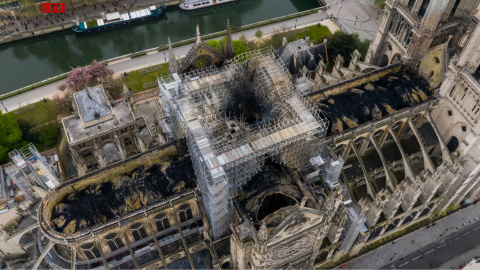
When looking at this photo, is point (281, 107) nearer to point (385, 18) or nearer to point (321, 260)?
point (321, 260)

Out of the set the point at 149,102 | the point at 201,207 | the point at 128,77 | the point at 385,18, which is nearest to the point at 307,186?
the point at 201,207

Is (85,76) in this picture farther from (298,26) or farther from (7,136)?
(298,26)

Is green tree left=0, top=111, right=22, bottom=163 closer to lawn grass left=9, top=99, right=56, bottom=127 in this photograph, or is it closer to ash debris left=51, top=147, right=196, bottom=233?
lawn grass left=9, top=99, right=56, bottom=127

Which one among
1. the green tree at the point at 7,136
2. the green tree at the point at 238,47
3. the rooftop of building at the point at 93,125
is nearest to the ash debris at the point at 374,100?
the green tree at the point at 238,47

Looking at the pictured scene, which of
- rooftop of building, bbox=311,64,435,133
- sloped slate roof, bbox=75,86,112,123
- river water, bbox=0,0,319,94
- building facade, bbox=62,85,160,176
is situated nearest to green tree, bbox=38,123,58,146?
building facade, bbox=62,85,160,176

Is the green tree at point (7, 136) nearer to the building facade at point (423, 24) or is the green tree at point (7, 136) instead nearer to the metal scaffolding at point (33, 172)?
the metal scaffolding at point (33, 172)
